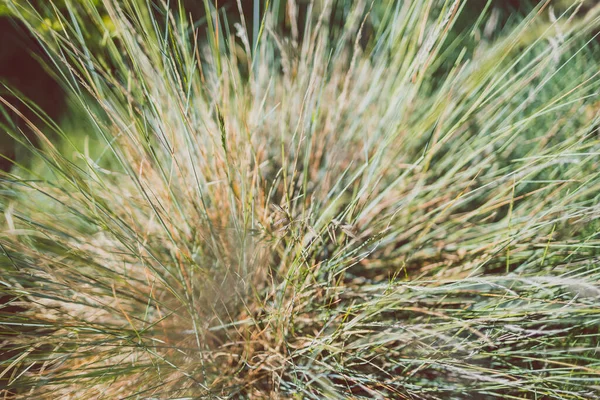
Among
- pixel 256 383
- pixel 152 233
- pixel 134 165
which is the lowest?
pixel 256 383

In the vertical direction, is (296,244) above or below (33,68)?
below

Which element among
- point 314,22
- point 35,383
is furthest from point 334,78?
point 35,383

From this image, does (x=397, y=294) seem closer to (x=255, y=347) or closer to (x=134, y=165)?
(x=255, y=347)

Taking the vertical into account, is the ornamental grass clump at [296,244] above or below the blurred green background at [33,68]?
below

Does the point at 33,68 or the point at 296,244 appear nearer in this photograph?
the point at 296,244

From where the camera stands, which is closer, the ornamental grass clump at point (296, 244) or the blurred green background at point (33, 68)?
the ornamental grass clump at point (296, 244)

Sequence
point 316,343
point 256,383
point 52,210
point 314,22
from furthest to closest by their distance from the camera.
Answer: point 314,22, point 52,210, point 256,383, point 316,343

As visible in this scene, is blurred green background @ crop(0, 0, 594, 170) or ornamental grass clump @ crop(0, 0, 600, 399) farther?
blurred green background @ crop(0, 0, 594, 170)

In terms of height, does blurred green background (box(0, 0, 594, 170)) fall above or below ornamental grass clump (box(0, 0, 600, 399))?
above
